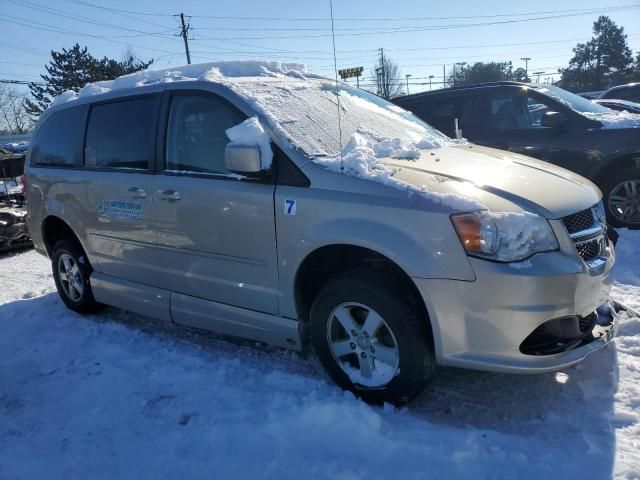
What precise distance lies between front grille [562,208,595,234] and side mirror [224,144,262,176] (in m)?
1.69

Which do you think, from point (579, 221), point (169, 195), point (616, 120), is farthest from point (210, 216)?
point (616, 120)

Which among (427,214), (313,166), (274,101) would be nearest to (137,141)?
(274,101)

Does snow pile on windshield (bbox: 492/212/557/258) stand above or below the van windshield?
below

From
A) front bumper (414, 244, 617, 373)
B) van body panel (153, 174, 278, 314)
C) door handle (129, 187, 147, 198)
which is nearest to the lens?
front bumper (414, 244, 617, 373)

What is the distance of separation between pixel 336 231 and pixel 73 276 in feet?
10.2

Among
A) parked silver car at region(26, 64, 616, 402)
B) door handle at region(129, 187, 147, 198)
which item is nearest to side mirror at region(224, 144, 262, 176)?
parked silver car at region(26, 64, 616, 402)

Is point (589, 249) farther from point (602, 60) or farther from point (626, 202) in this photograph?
point (602, 60)

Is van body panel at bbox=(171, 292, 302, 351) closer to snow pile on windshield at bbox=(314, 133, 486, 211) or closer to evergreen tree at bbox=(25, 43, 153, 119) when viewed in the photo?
snow pile on windshield at bbox=(314, 133, 486, 211)

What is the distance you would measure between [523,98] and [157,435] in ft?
19.3

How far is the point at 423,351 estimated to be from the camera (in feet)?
9.02

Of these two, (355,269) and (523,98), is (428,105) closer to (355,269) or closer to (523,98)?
(523,98)

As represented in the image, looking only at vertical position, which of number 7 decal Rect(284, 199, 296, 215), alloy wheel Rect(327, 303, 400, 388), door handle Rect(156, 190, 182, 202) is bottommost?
alloy wheel Rect(327, 303, 400, 388)

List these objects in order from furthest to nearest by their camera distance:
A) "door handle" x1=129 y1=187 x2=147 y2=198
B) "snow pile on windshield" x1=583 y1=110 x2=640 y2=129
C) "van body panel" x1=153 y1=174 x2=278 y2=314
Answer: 1. "snow pile on windshield" x1=583 y1=110 x2=640 y2=129
2. "door handle" x1=129 y1=187 x2=147 y2=198
3. "van body panel" x1=153 y1=174 x2=278 y2=314

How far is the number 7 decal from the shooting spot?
3.04m
